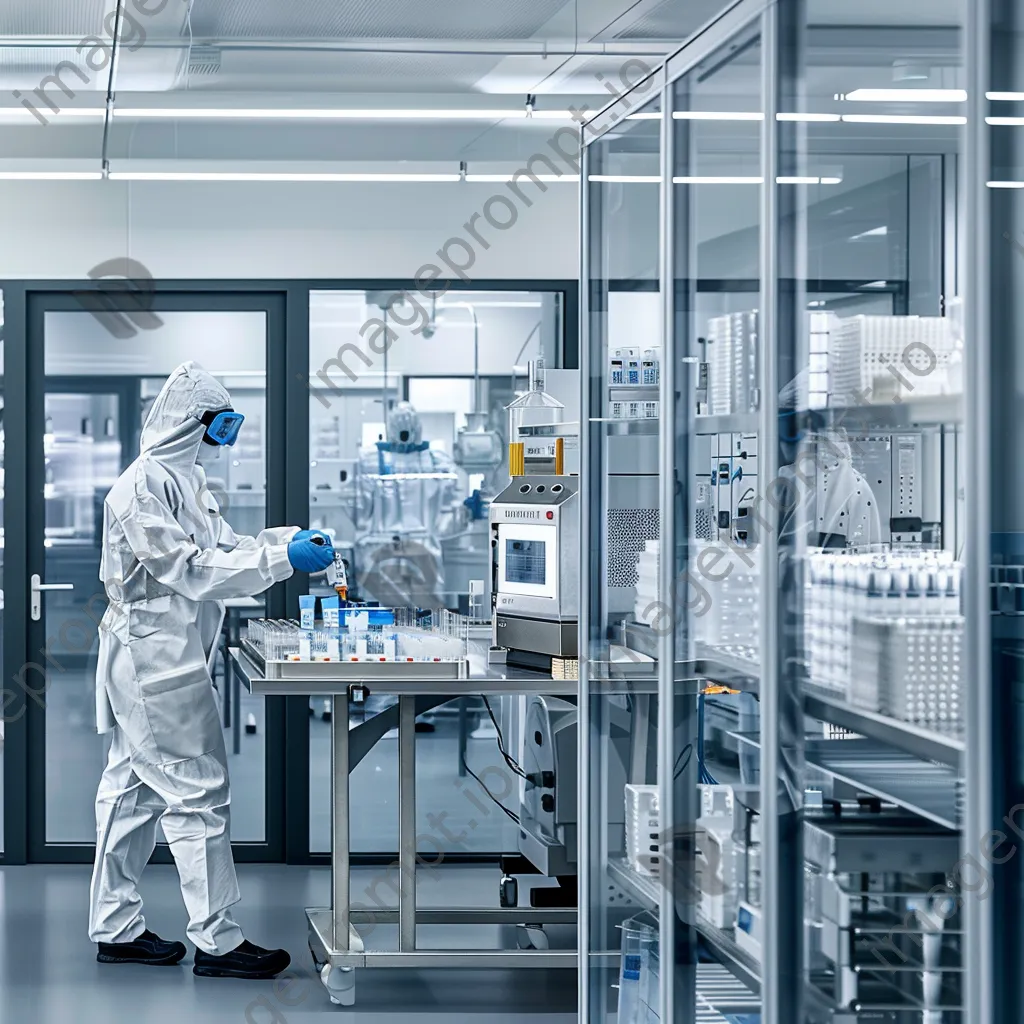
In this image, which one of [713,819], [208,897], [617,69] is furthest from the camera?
[617,69]

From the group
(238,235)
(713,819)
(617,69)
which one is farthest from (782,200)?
(238,235)

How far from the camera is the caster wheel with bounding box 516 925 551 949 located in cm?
386

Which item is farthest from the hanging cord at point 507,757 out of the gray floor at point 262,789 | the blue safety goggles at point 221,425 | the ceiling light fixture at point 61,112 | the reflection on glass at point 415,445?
the ceiling light fixture at point 61,112

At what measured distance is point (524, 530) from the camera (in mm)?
3746

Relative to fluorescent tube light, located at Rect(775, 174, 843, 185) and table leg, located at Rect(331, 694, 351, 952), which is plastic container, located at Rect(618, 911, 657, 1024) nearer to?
table leg, located at Rect(331, 694, 351, 952)

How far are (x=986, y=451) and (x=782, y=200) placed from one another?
626 millimetres

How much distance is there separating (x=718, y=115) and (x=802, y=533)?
30.0 inches

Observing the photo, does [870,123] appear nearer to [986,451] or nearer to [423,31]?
[986,451]

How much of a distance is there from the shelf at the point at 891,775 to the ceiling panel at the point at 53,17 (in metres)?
2.95

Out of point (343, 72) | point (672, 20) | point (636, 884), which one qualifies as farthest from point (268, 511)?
point (636, 884)

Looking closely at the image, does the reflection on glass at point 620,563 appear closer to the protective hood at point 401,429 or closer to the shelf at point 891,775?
the shelf at point 891,775

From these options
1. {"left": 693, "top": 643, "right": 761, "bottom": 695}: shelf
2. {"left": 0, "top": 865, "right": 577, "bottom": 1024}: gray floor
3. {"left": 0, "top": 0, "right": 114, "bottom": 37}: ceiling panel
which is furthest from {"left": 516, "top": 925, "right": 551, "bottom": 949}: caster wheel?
{"left": 0, "top": 0, "right": 114, "bottom": 37}: ceiling panel

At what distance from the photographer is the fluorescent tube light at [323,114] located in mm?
4109

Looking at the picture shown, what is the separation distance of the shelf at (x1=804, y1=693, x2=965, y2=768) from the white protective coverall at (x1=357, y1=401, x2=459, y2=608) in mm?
3175
